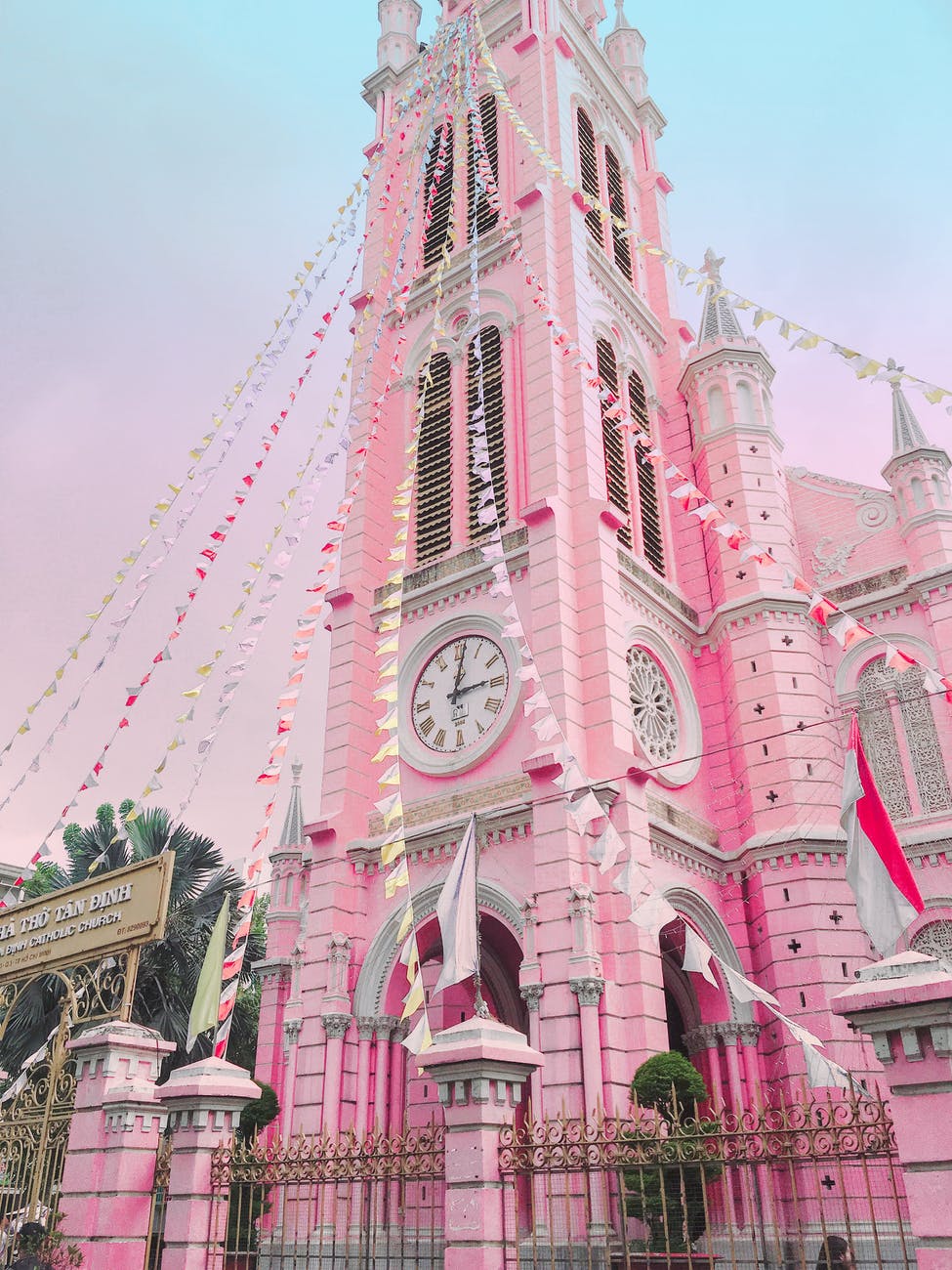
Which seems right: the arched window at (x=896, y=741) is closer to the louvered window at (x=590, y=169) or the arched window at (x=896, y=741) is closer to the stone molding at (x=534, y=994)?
the stone molding at (x=534, y=994)

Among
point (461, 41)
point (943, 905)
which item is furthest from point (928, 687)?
point (461, 41)

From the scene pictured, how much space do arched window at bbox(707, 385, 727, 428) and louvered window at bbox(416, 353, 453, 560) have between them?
6.10 meters

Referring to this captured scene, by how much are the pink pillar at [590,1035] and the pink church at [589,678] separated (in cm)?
4

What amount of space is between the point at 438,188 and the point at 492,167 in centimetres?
211

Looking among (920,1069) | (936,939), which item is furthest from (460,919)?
(936,939)

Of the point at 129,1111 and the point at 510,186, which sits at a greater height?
the point at 510,186

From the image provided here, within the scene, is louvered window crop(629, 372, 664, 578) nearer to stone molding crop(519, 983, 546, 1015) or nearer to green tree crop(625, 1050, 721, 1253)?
stone molding crop(519, 983, 546, 1015)

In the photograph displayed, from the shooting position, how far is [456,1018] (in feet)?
62.3

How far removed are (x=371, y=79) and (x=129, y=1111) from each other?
1157 inches

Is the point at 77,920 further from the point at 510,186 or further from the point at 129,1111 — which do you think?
the point at 510,186

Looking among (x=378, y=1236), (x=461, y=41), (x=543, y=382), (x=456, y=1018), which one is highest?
(x=461, y=41)

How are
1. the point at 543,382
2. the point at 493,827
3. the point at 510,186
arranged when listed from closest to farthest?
the point at 493,827
the point at 543,382
the point at 510,186

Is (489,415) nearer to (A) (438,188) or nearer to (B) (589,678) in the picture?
(B) (589,678)

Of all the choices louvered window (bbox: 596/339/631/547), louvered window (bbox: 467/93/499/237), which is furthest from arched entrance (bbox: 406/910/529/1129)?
louvered window (bbox: 467/93/499/237)
